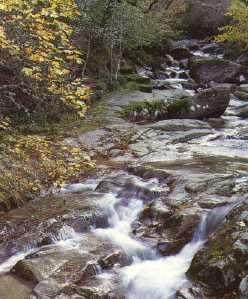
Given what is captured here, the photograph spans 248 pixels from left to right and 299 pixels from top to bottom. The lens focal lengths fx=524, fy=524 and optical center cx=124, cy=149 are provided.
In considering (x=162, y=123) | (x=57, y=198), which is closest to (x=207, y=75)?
(x=162, y=123)

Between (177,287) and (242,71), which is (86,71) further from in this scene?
(177,287)

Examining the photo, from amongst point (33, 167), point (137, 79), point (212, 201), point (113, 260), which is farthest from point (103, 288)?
point (137, 79)

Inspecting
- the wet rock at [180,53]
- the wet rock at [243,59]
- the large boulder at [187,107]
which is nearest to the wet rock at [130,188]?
the large boulder at [187,107]

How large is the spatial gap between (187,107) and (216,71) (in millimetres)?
6837

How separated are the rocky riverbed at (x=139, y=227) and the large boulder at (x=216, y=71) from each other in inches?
366

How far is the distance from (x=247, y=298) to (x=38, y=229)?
3472 mm

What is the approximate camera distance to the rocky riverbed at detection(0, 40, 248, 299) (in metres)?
6.62

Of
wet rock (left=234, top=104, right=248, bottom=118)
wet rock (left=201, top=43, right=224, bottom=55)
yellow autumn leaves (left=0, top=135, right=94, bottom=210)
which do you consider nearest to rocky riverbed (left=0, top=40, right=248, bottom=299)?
yellow autumn leaves (left=0, top=135, right=94, bottom=210)

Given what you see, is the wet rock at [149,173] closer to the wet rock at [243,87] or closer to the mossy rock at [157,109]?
the mossy rock at [157,109]

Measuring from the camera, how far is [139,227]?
8445 millimetres

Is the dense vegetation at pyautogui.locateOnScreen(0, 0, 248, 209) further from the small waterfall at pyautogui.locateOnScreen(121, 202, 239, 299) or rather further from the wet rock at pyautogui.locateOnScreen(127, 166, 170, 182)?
the small waterfall at pyautogui.locateOnScreen(121, 202, 239, 299)

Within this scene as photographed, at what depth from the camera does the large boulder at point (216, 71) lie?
906 inches

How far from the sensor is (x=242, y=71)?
23391 millimetres

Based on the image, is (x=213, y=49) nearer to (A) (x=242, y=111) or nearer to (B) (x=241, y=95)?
(B) (x=241, y=95)
